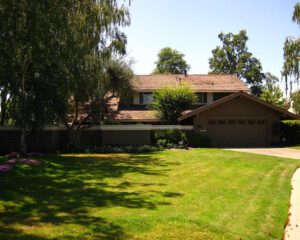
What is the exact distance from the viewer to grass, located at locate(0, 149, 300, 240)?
7320mm

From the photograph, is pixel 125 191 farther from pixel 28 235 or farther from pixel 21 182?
pixel 28 235

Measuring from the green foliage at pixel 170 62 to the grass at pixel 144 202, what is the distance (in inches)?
2467

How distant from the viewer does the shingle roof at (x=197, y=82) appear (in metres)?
35.8

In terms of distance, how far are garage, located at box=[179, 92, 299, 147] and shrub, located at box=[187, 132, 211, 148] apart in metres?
1.32

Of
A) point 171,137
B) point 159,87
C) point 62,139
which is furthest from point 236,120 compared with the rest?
point 62,139

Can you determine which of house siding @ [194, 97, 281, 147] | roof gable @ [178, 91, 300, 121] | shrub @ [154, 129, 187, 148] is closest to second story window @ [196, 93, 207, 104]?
house siding @ [194, 97, 281, 147]

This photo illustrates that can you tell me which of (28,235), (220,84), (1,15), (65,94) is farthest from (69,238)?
(220,84)

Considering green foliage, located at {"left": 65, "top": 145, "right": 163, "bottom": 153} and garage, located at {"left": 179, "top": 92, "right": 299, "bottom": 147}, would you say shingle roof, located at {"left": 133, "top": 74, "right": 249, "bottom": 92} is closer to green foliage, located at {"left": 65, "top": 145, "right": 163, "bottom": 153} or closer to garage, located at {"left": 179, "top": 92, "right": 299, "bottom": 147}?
garage, located at {"left": 179, "top": 92, "right": 299, "bottom": 147}

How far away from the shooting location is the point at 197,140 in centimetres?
2936

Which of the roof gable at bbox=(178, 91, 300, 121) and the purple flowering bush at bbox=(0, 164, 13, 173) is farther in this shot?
the roof gable at bbox=(178, 91, 300, 121)

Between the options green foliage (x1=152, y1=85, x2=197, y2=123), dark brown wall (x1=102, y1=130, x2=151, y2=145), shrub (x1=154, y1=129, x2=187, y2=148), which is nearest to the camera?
shrub (x1=154, y1=129, x2=187, y2=148)

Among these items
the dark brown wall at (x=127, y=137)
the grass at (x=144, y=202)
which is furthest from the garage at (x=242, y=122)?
the grass at (x=144, y=202)

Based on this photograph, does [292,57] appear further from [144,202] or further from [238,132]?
[144,202]

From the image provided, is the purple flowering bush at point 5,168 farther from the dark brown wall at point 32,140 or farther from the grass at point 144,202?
the dark brown wall at point 32,140
